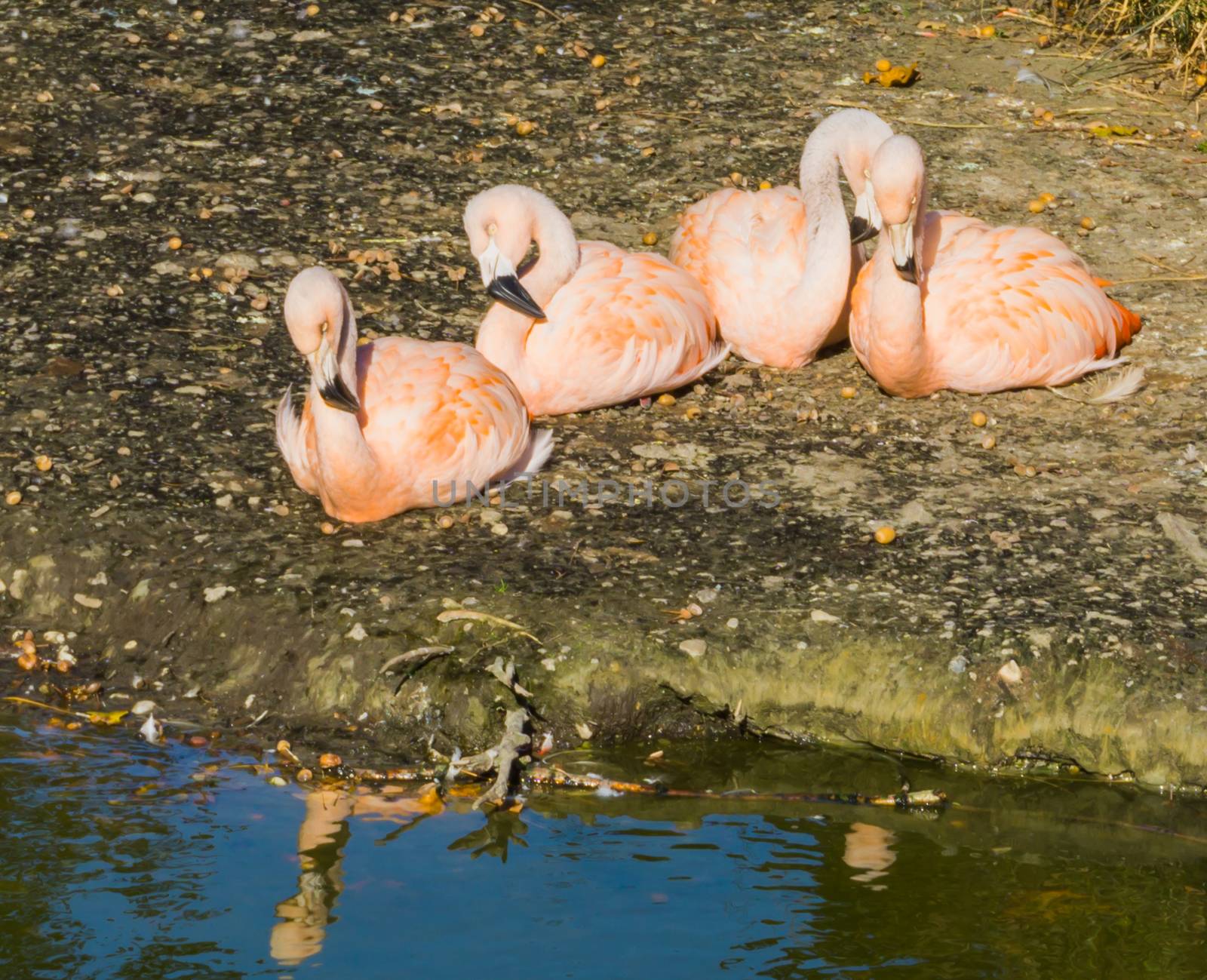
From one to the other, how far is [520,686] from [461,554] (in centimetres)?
70

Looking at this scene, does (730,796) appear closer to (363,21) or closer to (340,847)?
(340,847)

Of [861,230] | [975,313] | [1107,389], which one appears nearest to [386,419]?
[861,230]

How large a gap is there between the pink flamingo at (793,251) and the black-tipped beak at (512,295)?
983 mm

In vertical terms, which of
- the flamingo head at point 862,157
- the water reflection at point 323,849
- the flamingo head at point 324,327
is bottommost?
the water reflection at point 323,849

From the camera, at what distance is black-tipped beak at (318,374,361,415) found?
488 centimetres

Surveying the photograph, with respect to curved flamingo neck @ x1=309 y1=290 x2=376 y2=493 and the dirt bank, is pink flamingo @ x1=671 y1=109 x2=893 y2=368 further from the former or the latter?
curved flamingo neck @ x1=309 y1=290 x2=376 y2=493

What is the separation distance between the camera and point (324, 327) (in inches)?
192

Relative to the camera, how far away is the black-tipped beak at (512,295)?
18.4ft

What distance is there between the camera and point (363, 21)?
28.8 ft

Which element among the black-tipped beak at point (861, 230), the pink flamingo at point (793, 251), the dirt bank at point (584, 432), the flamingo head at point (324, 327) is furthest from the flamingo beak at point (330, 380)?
the black-tipped beak at point (861, 230)

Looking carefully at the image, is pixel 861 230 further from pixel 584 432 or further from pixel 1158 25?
pixel 1158 25

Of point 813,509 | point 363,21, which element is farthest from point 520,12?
point 813,509

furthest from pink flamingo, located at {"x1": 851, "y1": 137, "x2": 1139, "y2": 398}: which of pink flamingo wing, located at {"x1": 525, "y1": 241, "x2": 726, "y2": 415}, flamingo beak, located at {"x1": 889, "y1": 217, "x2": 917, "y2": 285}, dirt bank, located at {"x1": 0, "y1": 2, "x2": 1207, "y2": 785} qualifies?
pink flamingo wing, located at {"x1": 525, "y1": 241, "x2": 726, "y2": 415}

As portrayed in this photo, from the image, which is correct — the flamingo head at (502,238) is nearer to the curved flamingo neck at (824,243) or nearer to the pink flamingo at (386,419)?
the pink flamingo at (386,419)
